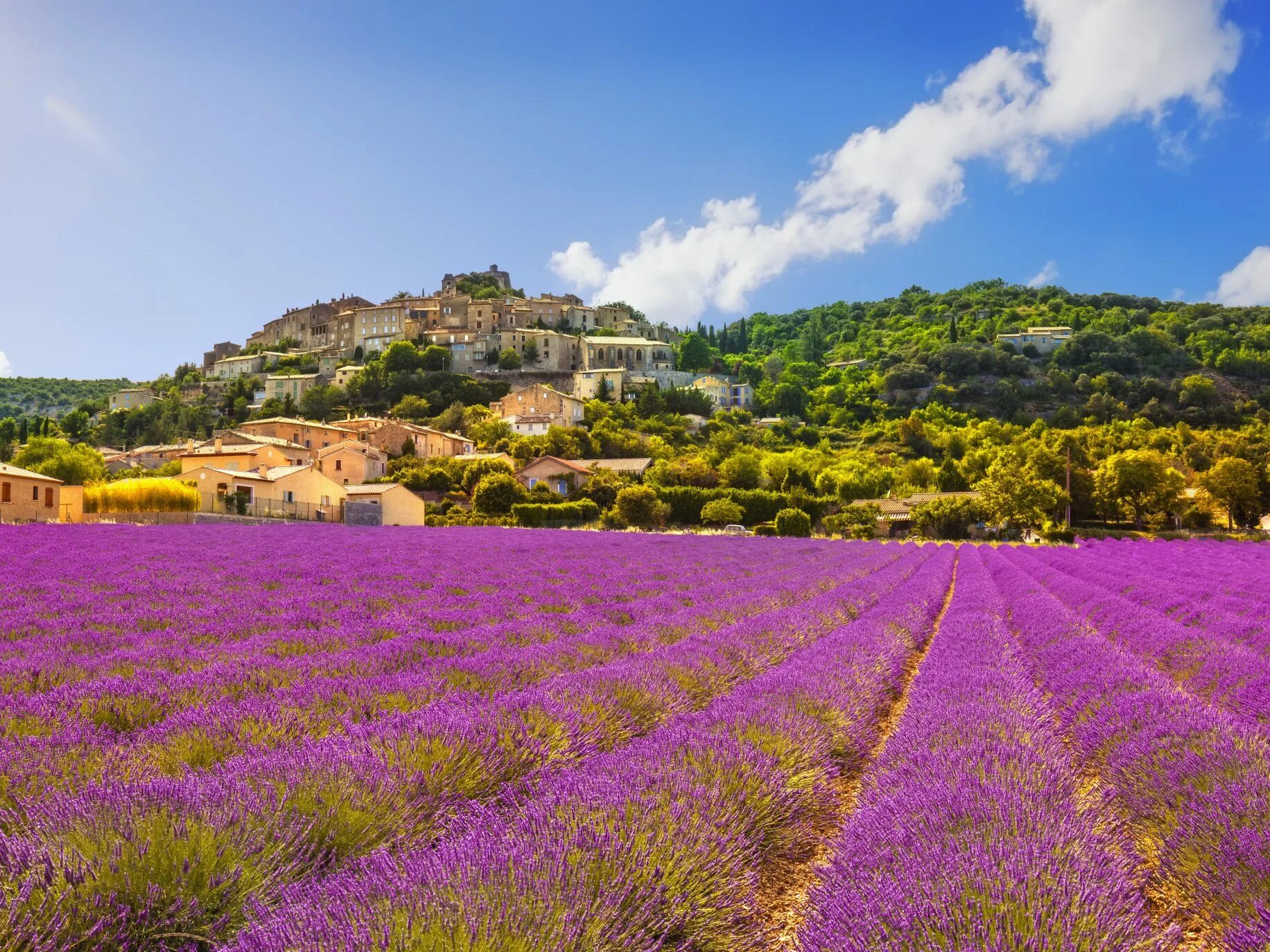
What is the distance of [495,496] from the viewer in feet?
163

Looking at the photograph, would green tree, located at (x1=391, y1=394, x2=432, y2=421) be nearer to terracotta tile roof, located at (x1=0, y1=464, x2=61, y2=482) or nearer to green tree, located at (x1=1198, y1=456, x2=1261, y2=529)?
terracotta tile roof, located at (x1=0, y1=464, x2=61, y2=482)

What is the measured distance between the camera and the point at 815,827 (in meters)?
4.09

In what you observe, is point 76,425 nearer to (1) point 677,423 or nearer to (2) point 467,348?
(2) point 467,348

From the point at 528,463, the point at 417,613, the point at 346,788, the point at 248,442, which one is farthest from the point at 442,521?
the point at 346,788

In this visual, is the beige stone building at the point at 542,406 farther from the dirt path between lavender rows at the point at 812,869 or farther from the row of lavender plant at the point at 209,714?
the dirt path between lavender rows at the point at 812,869

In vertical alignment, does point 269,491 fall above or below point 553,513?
above

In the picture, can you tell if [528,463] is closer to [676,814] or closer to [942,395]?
[676,814]

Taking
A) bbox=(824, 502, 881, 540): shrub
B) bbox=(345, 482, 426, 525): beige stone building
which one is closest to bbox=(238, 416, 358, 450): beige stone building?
bbox=(345, 482, 426, 525): beige stone building

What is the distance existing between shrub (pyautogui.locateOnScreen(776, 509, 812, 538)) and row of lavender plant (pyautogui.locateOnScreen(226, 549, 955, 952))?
46.1 meters

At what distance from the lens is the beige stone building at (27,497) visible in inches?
1273

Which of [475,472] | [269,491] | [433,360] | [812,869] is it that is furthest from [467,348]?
[812,869]

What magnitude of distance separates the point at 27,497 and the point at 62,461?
29.8 m

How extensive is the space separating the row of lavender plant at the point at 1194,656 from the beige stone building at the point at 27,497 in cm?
3781

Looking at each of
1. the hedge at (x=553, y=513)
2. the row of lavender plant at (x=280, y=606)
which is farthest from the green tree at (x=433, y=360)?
the row of lavender plant at (x=280, y=606)
